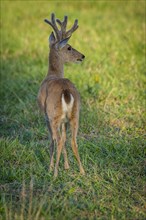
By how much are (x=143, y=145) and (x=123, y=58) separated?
4.01m

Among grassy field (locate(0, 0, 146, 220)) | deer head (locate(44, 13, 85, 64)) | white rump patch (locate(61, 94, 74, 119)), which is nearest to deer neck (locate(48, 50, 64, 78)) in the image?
deer head (locate(44, 13, 85, 64))

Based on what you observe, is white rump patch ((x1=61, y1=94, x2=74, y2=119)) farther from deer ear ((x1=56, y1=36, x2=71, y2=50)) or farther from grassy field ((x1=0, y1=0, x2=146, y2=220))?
deer ear ((x1=56, y1=36, x2=71, y2=50))

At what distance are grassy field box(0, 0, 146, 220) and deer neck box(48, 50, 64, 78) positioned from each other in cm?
74

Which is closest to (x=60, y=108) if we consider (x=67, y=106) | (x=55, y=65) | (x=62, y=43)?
(x=67, y=106)

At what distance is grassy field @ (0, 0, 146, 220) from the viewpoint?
4.49m

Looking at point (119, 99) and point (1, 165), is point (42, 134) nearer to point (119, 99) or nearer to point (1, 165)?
point (1, 165)

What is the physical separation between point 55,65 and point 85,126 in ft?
2.81

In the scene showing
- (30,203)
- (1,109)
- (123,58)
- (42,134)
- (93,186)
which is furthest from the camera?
(123,58)

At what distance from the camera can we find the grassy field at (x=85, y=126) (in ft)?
14.7

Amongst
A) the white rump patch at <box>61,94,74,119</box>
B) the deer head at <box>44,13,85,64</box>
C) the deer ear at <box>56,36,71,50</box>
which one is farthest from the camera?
the deer head at <box>44,13,85,64</box>

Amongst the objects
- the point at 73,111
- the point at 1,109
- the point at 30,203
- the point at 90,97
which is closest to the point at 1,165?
the point at 73,111

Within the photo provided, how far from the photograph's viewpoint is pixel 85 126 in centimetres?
666

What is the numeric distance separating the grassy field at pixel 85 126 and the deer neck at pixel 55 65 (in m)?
0.74

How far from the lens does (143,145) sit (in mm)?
5863
